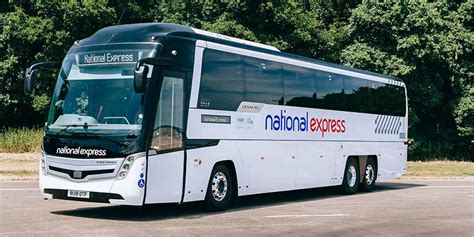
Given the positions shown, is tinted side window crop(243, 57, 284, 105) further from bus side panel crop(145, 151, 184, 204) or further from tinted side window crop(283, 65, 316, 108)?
bus side panel crop(145, 151, 184, 204)

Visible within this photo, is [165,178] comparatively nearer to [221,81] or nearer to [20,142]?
[221,81]

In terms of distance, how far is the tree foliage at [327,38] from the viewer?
37906 millimetres

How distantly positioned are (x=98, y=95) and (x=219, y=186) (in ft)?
11.0

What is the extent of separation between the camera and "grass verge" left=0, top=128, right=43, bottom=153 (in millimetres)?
34125

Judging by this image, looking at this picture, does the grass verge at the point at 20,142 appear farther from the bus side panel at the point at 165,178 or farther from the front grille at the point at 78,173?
the bus side panel at the point at 165,178

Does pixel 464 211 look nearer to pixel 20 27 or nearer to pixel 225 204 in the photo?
pixel 225 204

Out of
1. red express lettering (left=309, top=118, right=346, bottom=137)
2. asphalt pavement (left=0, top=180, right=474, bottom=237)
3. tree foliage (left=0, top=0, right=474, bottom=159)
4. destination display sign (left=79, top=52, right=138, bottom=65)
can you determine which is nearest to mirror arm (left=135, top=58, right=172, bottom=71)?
destination display sign (left=79, top=52, right=138, bottom=65)

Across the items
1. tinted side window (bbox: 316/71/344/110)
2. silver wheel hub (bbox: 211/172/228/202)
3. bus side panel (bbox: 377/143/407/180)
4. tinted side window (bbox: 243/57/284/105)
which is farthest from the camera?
bus side panel (bbox: 377/143/407/180)

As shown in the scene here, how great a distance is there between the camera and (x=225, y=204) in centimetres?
1559

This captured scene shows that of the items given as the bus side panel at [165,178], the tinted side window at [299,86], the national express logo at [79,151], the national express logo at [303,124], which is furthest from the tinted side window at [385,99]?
the national express logo at [79,151]

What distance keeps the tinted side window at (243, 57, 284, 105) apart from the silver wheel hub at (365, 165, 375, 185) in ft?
19.7

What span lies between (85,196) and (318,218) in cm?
459

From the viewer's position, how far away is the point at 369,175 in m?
22.9

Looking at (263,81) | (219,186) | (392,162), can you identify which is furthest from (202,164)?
(392,162)
